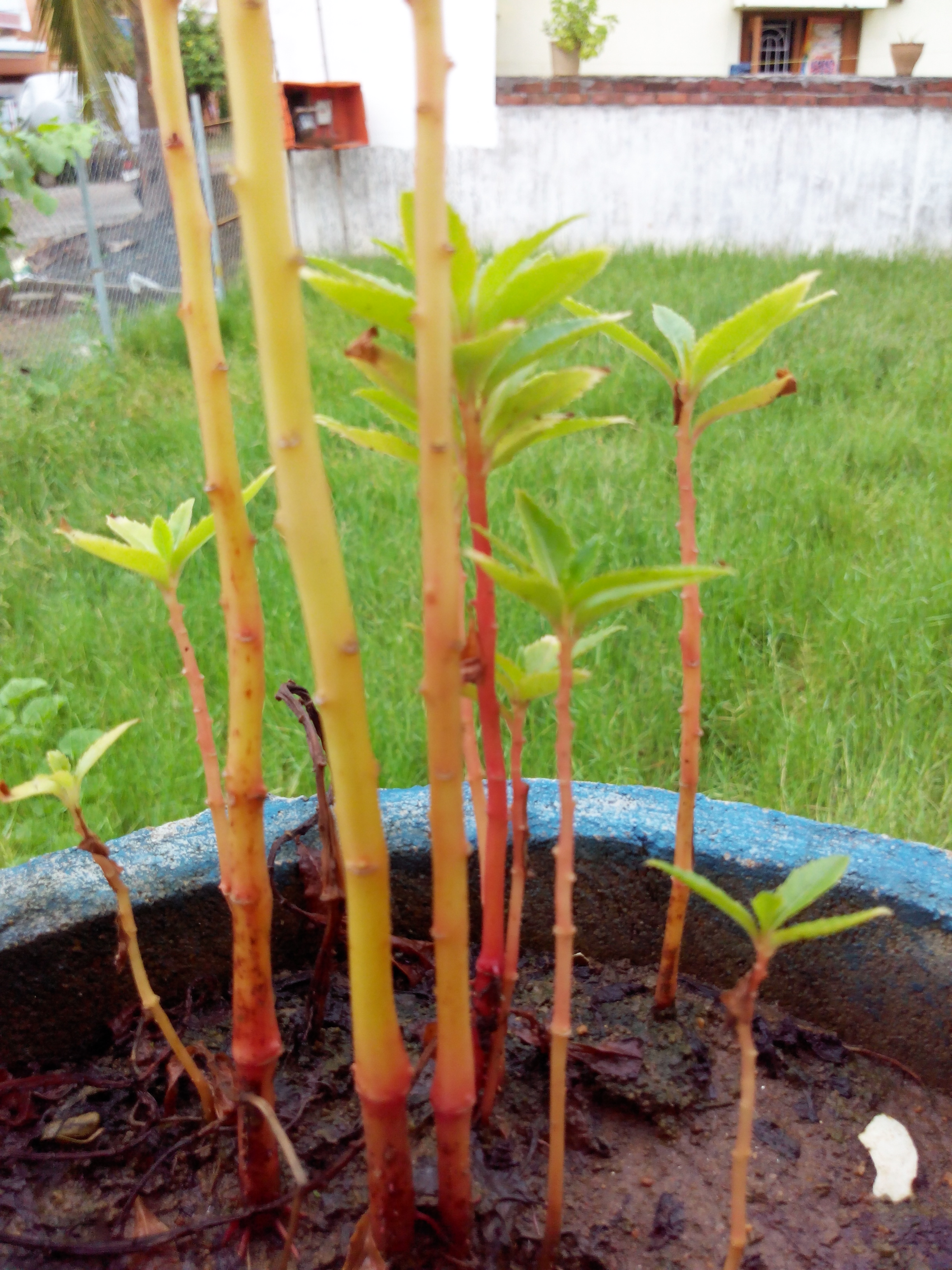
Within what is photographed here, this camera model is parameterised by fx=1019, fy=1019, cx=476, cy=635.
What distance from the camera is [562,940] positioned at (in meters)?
0.53

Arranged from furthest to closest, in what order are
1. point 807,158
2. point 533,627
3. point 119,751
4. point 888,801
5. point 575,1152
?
point 807,158 → point 533,627 → point 119,751 → point 888,801 → point 575,1152

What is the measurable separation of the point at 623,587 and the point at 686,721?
0.23 metres

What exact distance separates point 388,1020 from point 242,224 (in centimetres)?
38

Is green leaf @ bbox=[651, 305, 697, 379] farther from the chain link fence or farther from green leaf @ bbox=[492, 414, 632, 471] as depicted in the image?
the chain link fence

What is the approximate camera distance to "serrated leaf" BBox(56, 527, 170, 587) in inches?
24.3

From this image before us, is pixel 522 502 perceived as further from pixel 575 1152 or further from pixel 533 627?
pixel 533 627

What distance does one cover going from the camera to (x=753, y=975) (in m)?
0.45

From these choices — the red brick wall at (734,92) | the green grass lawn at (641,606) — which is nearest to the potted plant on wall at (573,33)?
the red brick wall at (734,92)

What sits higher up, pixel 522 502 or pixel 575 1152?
pixel 522 502

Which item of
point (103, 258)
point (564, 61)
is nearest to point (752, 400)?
point (103, 258)

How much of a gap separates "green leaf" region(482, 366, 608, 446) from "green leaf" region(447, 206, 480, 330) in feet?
0.12

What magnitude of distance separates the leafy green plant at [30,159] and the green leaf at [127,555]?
2369 millimetres

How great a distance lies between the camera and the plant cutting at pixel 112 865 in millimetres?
599

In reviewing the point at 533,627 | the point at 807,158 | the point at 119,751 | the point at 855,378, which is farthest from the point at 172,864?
the point at 807,158
